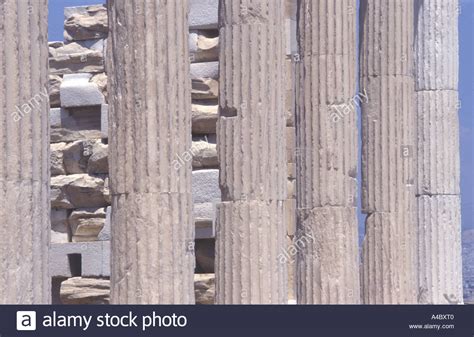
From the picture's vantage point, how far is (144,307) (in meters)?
24.6

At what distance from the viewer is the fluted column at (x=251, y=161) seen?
27.9 m

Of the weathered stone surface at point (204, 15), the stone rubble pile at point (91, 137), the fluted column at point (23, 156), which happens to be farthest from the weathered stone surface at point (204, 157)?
the fluted column at point (23, 156)

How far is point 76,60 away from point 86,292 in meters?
5.00

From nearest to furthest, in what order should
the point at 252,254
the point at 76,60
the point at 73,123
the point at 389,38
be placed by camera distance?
the point at 252,254
the point at 389,38
the point at 73,123
the point at 76,60

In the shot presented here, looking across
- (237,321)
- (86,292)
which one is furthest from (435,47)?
(237,321)

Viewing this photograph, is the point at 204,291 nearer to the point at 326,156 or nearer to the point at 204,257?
the point at 204,257

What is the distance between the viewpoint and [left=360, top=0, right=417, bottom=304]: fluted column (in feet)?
109

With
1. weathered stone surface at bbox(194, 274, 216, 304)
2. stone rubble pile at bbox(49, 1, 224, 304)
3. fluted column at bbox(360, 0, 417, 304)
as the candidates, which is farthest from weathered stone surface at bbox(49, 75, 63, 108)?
fluted column at bbox(360, 0, 417, 304)

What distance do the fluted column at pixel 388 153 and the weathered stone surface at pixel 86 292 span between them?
5762 mm

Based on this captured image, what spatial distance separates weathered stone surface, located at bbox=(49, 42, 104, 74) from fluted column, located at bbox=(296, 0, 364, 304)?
767cm

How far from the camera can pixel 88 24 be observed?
125ft

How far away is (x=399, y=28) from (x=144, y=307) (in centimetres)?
1093

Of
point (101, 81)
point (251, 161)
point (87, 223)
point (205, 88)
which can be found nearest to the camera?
point (251, 161)

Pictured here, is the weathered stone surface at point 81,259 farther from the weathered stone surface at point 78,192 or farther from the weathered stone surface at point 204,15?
the weathered stone surface at point 204,15
